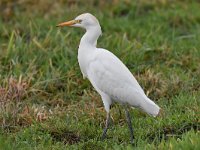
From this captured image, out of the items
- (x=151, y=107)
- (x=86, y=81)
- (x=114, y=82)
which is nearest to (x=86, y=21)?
(x=114, y=82)

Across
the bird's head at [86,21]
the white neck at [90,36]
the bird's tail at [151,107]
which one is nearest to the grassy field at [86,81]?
the bird's tail at [151,107]

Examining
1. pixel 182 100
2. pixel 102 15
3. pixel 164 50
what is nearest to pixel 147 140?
pixel 182 100

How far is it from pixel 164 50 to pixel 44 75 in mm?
1641

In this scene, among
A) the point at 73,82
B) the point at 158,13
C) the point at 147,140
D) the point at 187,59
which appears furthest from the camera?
the point at 158,13

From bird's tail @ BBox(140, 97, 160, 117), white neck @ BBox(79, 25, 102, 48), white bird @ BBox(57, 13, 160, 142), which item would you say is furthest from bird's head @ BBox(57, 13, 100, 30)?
bird's tail @ BBox(140, 97, 160, 117)

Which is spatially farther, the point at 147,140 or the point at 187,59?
the point at 187,59

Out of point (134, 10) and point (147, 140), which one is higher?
point (147, 140)

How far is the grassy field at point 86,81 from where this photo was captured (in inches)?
219

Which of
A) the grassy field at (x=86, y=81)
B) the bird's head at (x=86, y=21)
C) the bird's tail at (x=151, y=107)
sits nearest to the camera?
the bird's tail at (x=151, y=107)

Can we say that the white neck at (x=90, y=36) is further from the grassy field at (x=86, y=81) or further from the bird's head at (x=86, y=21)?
the grassy field at (x=86, y=81)

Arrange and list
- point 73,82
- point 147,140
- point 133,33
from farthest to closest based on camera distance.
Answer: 1. point 133,33
2. point 73,82
3. point 147,140

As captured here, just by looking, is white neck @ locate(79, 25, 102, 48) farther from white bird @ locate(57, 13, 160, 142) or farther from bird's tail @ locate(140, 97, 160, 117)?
bird's tail @ locate(140, 97, 160, 117)

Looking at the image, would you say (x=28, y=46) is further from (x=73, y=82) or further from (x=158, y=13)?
(x=158, y=13)

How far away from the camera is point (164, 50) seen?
8.12 m
